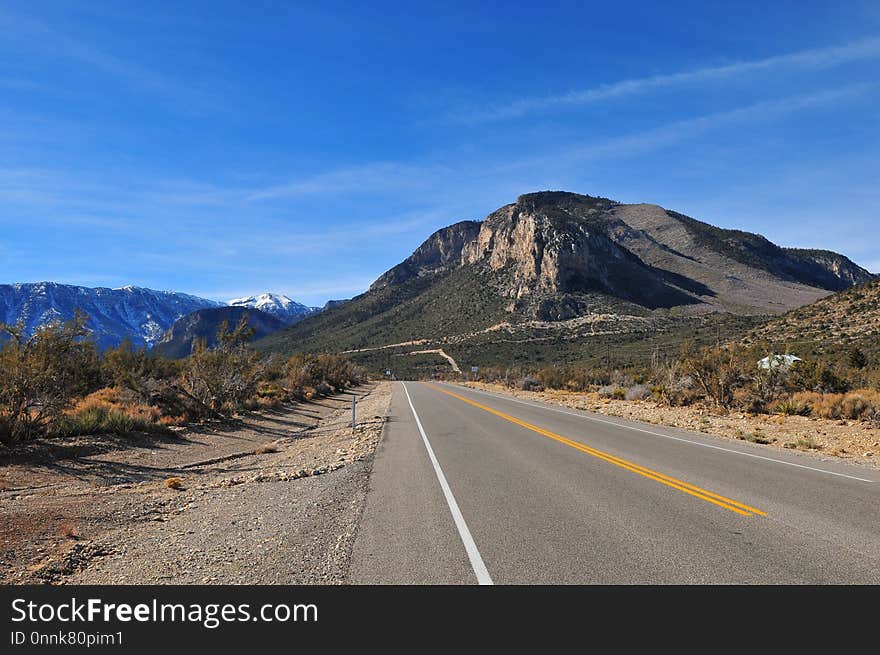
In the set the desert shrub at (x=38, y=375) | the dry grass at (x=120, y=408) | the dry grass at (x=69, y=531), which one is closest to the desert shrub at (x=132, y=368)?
the dry grass at (x=120, y=408)

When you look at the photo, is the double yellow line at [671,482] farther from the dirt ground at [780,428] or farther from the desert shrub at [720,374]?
the desert shrub at [720,374]

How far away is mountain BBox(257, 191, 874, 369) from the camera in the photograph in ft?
284

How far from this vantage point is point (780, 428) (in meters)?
16.8

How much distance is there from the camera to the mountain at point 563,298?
284ft

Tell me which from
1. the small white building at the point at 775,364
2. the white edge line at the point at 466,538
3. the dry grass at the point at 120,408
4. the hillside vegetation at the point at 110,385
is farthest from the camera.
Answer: the small white building at the point at 775,364

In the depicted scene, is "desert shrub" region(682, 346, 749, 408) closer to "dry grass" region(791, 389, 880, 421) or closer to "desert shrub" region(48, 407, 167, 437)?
"dry grass" region(791, 389, 880, 421)

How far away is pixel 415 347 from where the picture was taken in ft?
327

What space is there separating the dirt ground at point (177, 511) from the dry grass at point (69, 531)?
1cm

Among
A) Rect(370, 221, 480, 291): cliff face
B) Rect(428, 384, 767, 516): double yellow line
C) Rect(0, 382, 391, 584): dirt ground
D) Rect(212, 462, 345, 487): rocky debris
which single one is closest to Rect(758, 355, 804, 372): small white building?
Rect(428, 384, 767, 516): double yellow line

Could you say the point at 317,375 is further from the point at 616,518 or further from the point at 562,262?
the point at 562,262

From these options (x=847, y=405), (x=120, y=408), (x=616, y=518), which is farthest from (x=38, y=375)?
(x=847, y=405)

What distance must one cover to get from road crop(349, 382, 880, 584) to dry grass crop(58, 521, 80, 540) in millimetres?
3894

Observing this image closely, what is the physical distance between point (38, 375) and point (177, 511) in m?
7.85

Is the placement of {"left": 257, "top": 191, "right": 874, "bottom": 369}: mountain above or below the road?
above
